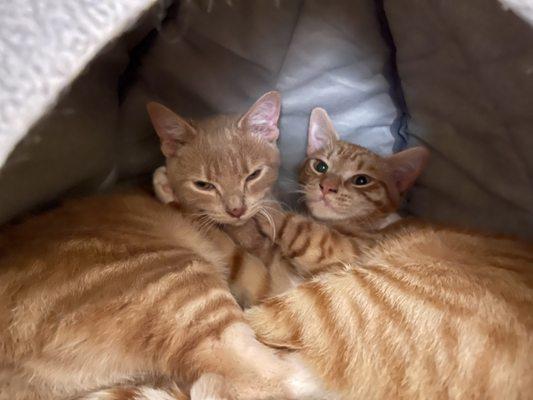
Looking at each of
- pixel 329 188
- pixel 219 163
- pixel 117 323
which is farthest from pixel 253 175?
pixel 117 323

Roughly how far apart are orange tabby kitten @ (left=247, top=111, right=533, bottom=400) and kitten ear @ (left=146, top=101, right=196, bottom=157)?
60cm

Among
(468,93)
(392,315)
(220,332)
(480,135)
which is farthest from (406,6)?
(220,332)

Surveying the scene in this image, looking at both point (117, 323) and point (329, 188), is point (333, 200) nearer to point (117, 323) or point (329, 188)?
point (329, 188)

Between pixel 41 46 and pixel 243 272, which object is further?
pixel 243 272

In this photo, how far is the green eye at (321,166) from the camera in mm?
1909

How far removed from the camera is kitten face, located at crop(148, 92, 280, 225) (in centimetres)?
171

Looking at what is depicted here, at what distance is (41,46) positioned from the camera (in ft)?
2.86

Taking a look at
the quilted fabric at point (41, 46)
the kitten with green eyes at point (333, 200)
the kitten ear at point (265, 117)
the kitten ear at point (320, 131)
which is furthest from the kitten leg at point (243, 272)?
the quilted fabric at point (41, 46)

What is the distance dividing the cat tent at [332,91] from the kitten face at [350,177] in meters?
0.08

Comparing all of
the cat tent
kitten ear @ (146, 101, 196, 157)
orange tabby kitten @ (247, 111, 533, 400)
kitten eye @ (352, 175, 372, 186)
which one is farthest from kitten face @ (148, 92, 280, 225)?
orange tabby kitten @ (247, 111, 533, 400)

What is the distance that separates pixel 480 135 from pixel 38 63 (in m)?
1.22

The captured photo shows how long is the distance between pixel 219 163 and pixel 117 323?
648mm

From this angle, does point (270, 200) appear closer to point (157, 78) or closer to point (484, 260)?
point (157, 78)

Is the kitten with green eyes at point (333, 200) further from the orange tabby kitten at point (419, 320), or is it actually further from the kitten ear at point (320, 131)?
the orange tabby kitten at point (419, 320)
